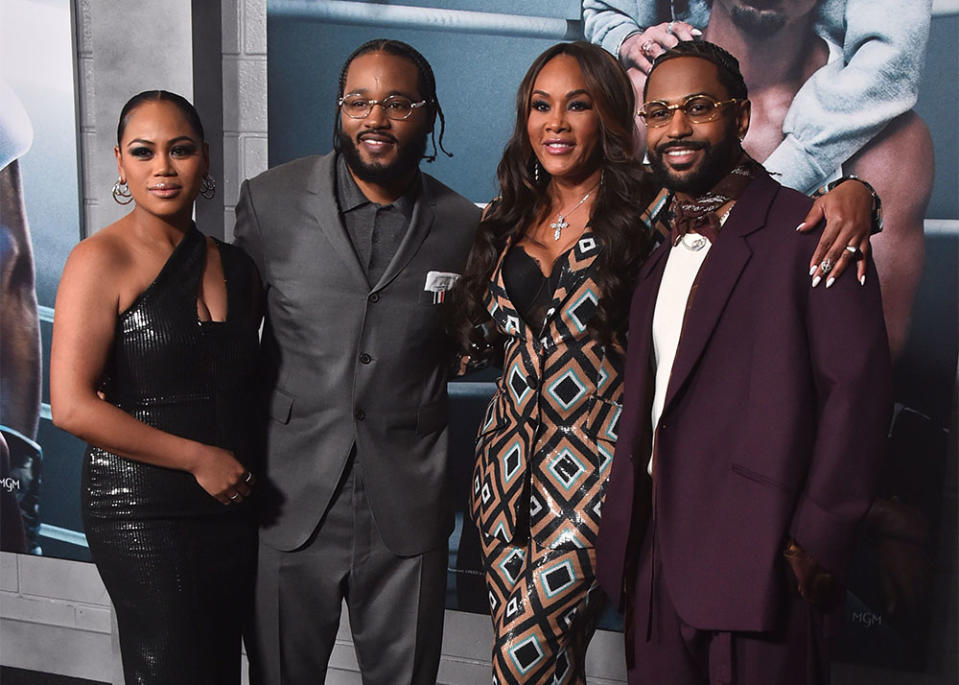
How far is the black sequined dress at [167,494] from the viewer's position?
5.83ft

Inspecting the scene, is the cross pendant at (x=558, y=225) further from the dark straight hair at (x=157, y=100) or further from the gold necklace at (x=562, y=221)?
the dark straight hair at (x=157, y=100)

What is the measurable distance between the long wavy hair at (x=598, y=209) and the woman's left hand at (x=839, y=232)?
0.41 meters

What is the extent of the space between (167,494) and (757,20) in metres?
2.04

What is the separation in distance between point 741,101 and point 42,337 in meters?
2.72

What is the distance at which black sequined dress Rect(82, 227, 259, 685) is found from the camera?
178cm

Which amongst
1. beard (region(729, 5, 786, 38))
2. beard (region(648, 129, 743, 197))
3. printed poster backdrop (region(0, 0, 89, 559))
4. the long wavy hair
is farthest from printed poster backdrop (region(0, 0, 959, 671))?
beard (region(648, 129, 743, 197))

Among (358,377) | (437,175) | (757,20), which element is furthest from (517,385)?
(757,20)

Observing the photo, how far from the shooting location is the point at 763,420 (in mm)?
1462

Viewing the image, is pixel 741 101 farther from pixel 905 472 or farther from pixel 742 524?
pixel 905 472

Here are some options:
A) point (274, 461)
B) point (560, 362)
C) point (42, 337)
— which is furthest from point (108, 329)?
point (42, 337)

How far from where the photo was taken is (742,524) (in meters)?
1.48

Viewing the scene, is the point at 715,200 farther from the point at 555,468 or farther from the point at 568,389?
the point at 555,468

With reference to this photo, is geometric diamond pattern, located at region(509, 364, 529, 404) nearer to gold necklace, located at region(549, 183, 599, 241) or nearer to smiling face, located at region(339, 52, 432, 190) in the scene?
gold necklace, located at region(549, 183, 599, 241)

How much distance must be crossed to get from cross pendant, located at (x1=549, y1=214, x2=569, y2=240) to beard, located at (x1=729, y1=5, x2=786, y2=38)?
1.04 meters
